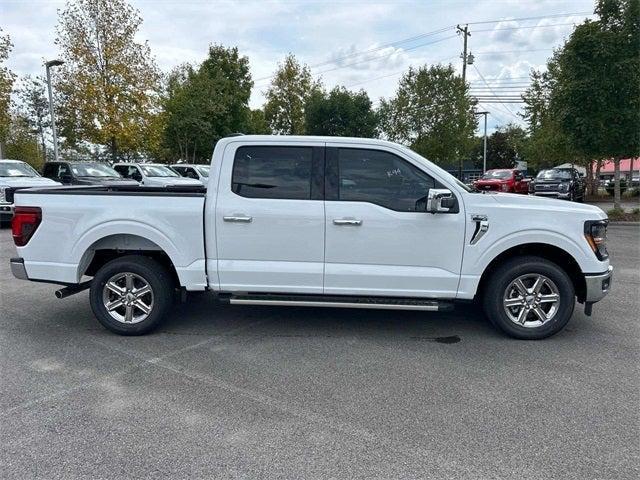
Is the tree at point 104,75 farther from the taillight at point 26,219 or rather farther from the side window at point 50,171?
the taillight at point 26,219

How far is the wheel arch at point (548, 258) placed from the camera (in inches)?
182

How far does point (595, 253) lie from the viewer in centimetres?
454

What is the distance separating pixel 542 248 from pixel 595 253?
46 centimetres

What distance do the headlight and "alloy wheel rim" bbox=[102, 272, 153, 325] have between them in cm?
427

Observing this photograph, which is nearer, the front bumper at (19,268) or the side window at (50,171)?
the front bumper at (19,268)

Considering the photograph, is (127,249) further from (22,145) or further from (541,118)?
(22,145)

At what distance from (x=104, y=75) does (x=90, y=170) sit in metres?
7.79

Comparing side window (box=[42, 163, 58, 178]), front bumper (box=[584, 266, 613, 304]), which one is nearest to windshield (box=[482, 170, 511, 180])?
side window (box=[42, 163, 58, 178])

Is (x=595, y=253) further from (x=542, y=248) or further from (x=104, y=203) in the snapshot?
(x=104, y=203)

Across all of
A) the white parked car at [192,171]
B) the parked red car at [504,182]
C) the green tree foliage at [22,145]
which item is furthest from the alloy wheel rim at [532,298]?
the green tree foliage at [22,145]

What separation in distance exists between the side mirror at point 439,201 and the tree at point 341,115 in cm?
2674

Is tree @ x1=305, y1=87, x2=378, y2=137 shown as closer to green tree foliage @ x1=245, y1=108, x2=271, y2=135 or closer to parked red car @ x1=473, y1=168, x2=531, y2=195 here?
green tree foliage @ x1=245, y1=108, x2=271, y2=135

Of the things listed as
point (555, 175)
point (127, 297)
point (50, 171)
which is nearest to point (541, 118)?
point (555, 175)

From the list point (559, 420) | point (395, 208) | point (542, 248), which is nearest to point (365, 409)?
point (559, 420)
